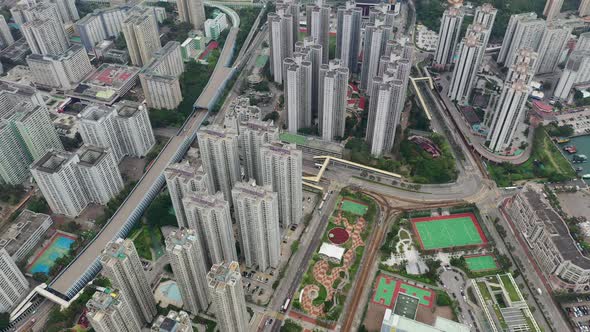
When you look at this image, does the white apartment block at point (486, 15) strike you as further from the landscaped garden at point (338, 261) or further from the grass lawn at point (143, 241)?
the grass lawn at point (143, 241)

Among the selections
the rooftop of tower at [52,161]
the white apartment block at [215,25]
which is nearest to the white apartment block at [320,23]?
the white apartment block at [215,25]

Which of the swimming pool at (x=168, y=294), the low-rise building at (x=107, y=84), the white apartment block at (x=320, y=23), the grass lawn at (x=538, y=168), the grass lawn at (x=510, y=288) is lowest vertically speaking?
the swimming pool at (x=168, y=294)

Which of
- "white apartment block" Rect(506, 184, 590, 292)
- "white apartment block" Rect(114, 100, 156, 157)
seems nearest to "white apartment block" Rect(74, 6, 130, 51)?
"white apartment block" Rect(114, 100, 156, 157)

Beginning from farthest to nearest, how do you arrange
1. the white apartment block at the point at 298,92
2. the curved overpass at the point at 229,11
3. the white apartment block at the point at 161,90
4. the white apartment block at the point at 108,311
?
the curved overpass at the point at 229,11, the white apartment block at the point at 161,90, the white apartment block at the point at 298,92, the white apartment block at the point at 108,311

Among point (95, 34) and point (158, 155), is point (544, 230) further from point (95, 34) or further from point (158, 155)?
point (95, 34)

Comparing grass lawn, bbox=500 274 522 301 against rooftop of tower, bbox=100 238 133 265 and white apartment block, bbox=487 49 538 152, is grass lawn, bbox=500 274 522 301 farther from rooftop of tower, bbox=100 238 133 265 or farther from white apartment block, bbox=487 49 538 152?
rooftop of tower, bbox=100 238 133 265

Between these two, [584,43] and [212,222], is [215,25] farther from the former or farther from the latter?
[584,43]
